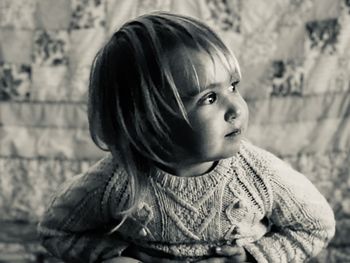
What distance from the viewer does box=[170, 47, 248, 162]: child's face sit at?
0.69 meters

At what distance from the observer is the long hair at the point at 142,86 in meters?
0.69

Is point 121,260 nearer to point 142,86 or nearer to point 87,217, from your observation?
point 87,217

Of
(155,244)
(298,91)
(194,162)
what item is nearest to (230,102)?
(194,162)

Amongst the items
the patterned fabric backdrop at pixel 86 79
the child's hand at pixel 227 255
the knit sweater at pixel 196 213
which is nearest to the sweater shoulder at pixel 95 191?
the knit sweater at pixel 196 213

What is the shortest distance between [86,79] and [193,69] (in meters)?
0.72

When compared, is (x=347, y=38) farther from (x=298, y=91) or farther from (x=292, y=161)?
(x=292, y=161)

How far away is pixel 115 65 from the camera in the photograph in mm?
720

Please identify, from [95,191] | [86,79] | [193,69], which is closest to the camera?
[193,69]

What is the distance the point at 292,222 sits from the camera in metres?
0.80

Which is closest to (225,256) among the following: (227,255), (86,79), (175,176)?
(227,255)

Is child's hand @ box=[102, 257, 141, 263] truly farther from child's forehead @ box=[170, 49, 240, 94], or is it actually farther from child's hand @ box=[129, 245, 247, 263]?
child's forehead @ box=[170, 49, 240, 94]

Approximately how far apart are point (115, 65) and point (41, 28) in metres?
0.70

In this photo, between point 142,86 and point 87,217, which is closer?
point 142,86

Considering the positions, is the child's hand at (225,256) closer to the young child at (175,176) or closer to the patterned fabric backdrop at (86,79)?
the young child at (175,176)
